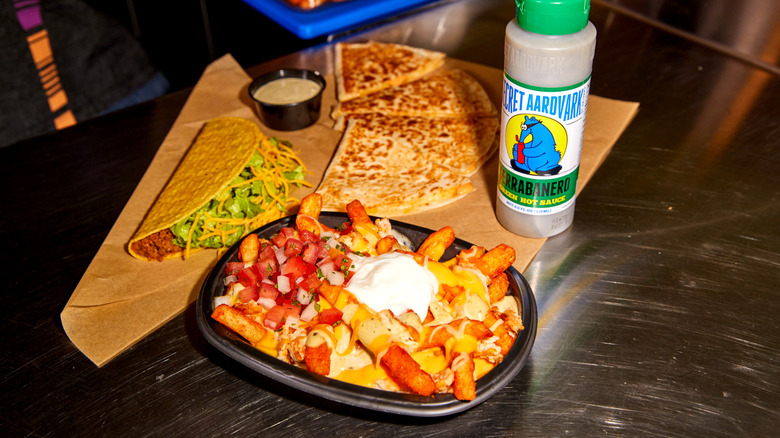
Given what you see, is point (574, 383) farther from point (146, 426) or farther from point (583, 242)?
point (146, 426)

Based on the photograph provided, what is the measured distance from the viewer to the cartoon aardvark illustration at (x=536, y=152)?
2127mm

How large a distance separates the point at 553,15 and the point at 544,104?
0.29 metres

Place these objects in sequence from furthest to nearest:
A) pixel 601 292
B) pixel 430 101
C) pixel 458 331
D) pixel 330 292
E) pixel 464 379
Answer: pixel 430 101 → pixel 601 292 → pixel 330 292 → pixel 458 331 → pixel 464 379

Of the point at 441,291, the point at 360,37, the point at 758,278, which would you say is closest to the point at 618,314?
the point at 758,278

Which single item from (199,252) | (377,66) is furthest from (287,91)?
(199,252)

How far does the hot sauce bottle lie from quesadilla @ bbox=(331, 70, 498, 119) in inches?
37.4

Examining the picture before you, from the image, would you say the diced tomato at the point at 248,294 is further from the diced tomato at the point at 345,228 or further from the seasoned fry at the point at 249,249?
the diced tomato at the point at 345,228

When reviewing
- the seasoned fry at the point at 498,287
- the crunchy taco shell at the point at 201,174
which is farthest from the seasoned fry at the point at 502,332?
the crunchy taco shell at the point at 201,174

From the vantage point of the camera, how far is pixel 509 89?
2.13 metres

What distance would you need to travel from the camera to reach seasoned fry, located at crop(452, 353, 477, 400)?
1.55 meters

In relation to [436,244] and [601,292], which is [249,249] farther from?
[601,292]

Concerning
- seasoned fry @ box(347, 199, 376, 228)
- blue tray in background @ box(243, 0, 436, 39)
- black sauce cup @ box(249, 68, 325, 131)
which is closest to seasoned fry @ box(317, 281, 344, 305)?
seasoned fry @ box(347, 199, 376, 228)

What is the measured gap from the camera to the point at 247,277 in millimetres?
1962

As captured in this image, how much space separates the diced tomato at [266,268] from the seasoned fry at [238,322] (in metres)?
0.20
